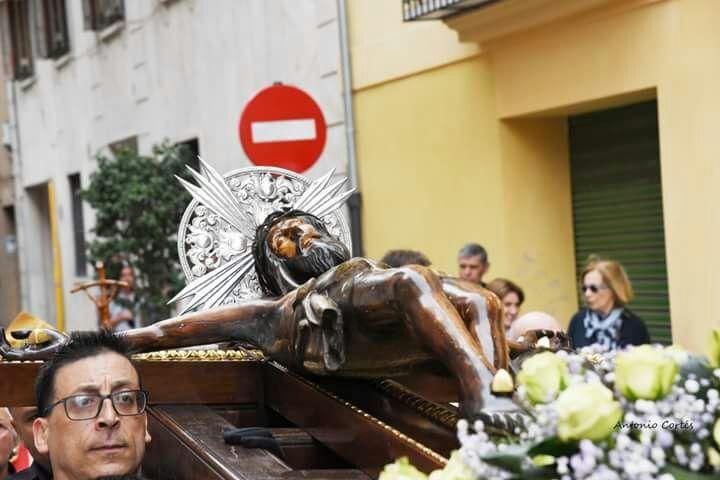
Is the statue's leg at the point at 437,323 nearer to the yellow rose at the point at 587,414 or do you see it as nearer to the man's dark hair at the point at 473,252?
the yellow rose at the point at 587,414

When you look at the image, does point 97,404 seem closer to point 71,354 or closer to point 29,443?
point 71,354

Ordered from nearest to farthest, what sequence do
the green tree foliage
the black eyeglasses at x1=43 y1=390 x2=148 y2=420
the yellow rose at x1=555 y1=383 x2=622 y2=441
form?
the yellow rose at x1=555 y1=383 x2=622 y2=441
the black eyeglasses at x1=43 y1=390 x2=148 y2=420
the green tree foliage

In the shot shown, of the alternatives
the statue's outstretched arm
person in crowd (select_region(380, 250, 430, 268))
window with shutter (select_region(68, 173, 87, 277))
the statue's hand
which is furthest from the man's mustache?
window with shutter (select_region(68, 173, 87, 277))

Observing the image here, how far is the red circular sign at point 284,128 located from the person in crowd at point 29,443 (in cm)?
513

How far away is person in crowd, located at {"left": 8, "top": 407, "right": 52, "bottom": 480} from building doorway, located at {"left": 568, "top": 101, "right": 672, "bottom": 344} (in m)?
6.71

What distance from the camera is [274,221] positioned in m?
4.47

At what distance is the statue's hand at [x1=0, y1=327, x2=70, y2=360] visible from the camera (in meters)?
3.95

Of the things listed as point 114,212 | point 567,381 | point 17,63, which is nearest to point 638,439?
point 567,381

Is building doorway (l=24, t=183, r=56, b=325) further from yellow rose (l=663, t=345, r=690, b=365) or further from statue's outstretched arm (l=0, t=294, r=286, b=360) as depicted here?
yellow rose (l=663, t=345, r=690, b=365)

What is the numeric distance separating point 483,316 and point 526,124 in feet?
27.6

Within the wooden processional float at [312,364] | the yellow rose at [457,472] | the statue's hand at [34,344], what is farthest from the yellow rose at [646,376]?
the statue's hand at [34,344]

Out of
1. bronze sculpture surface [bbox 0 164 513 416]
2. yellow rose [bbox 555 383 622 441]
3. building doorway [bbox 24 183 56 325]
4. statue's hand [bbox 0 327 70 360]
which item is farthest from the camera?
building doorway [bbox 24 183 56 325]

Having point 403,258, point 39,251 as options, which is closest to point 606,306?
point 403,258

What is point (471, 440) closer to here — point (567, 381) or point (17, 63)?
point (567, 381)
